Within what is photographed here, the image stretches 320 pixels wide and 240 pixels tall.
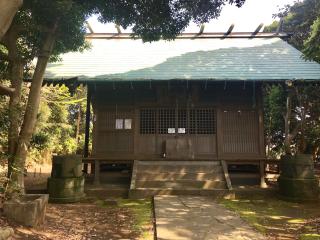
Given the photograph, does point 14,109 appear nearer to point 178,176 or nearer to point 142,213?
point 142,213

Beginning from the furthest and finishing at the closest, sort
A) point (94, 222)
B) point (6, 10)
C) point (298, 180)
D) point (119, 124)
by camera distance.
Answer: point (119, 124) → point (298, 180) → point (94, 222) → point (6, 10)

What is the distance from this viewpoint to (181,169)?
1212 cm

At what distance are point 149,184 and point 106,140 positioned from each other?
3.26 metres

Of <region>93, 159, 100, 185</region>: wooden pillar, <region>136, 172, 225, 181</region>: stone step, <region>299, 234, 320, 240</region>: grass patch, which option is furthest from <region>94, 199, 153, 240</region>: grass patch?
<region>299, 234, 320, 240</region>: grass patch

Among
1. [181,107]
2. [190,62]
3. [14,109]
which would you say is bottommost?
[14,109]

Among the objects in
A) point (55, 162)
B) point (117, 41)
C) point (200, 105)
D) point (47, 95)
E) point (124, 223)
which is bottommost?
point (124, 223)

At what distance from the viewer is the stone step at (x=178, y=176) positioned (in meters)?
11.7

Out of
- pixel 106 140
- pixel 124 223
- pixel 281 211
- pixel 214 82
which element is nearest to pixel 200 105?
pixel 214 82

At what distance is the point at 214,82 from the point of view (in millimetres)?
13117

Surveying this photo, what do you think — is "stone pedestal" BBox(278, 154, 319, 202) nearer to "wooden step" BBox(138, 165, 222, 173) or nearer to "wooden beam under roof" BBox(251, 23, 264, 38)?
"wooden step" BBox(138, 165, 222, 173)

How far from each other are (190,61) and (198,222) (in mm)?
9041

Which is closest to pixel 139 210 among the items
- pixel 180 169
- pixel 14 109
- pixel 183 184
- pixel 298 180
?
pixel 183 184

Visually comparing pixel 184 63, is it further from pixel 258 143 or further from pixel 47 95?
pixel 47 95

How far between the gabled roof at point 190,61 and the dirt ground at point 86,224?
5496 mm
